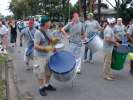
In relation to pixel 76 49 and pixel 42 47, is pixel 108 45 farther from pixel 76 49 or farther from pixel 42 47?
pixel 42 47

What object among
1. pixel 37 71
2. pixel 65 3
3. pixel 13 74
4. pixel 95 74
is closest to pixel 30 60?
pixel 13 74

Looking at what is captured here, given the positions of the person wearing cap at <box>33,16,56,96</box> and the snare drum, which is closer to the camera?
the person wearing cap at <box>33,16,56,96</box>

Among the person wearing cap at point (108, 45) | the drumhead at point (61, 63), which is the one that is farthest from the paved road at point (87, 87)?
the drumhead at point (61, 63)

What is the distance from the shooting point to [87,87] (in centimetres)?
1048

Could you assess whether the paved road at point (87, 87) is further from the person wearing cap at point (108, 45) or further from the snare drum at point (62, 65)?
the snare drum at point (62, 65)

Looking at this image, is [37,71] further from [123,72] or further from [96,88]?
[123,72]

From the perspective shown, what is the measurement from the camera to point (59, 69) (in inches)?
376

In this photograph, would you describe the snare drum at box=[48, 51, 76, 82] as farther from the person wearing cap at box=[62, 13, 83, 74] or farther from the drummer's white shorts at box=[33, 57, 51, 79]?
the person wearing cap at box=[62, 13, 83, 74]

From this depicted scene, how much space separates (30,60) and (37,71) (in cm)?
480

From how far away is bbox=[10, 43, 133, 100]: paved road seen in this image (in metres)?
9.34

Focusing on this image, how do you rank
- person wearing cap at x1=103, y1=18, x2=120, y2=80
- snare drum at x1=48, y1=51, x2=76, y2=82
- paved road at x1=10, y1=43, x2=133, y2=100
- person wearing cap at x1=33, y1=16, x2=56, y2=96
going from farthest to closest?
person wearing cap at x1=103, y1=18, x2=120, y2=80, snare drum at x1=48, y1=51, x2=76, y2=82, paved road at x1=10, y1=43, x2=133, y2=100, person wearing cap at x1=33, y1=16, x2=56, y2=96

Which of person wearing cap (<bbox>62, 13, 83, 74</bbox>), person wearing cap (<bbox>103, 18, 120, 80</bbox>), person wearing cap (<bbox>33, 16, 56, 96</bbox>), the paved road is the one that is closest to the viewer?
person wearing cap (<bbox>33, 16, 56, 96</bbox>)

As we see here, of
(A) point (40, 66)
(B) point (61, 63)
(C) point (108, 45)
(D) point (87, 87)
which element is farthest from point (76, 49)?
(A) point (40, 66)

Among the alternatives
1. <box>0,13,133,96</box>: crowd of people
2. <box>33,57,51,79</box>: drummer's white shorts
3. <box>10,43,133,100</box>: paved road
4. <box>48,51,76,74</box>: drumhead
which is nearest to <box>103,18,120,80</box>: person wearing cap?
<box>0,13,133,96</box>: crowd of people
